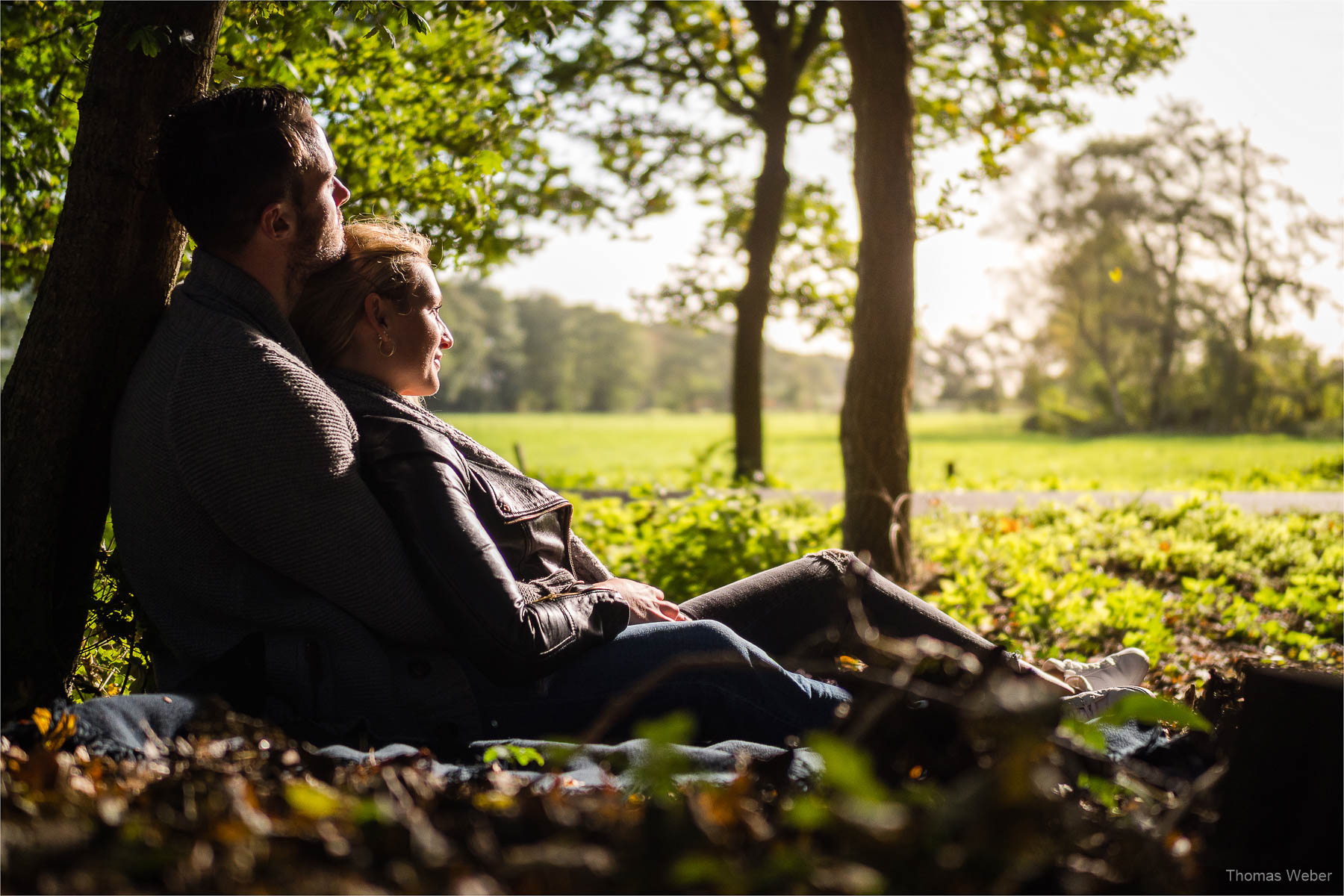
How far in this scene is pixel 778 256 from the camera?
1416cm

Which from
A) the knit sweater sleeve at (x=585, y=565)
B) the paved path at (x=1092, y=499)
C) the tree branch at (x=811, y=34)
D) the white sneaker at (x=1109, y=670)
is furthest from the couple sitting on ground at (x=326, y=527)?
the tree branch at (x=811, y=34)

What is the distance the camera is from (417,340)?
9.04 feet

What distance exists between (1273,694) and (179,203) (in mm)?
2513

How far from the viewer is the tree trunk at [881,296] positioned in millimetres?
5699

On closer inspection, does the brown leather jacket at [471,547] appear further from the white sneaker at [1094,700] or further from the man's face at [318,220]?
the white sneaker at [1094,700]

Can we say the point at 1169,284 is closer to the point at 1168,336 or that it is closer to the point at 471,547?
the point at 1168,336

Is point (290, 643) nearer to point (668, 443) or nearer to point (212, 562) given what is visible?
point (212, 562)

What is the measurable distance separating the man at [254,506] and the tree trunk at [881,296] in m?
3.88

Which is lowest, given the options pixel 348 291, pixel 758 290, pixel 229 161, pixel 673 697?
pixel 673 697

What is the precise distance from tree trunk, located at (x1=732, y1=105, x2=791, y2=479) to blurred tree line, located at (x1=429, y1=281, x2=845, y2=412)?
60.8 meters

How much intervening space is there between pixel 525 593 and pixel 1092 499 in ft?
25.5

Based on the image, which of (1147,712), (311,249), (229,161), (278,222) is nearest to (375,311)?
(311,249)

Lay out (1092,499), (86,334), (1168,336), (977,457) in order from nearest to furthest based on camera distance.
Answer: (86,334), (1092,499), (977,457), (1168,336)

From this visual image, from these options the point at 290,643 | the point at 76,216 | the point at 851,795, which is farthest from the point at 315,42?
the point at 851,795
